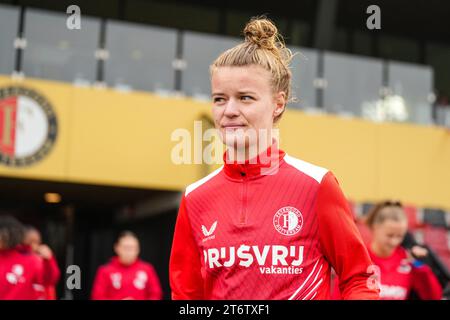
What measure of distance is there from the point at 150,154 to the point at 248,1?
3.93m

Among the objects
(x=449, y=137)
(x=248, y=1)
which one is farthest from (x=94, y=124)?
(x=449, y=137)

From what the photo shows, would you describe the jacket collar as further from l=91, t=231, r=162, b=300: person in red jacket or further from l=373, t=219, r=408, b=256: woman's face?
l=91, t=231, r=162, b=300: person in red jacket

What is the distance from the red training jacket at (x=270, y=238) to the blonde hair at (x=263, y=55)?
260 millimetres

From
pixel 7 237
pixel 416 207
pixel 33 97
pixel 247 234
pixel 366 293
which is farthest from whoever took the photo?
pixel 416 207

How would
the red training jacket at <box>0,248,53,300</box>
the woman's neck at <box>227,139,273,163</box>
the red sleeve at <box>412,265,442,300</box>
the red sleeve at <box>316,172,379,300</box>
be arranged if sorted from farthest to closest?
the red training jacket at <box>0,248,53,300</box>, the red sleeve at <box>412,265,442,300</box>, the woman's neck at <box>227,139,273,163</box>, the red sleeve at <box>316,172,379,300</box>

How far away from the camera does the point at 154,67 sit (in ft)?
43.9

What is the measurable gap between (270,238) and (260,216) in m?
0.10

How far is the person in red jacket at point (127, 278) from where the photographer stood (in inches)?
403

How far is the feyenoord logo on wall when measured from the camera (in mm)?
12406

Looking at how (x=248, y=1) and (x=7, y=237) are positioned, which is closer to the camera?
(x=7, y=237)

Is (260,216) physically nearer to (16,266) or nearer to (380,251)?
(380,251)

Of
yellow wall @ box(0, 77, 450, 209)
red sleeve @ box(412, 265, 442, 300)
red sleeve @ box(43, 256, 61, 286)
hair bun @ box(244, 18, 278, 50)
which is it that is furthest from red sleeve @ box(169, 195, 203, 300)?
yellow wall @ box(0, 77, 450, 209)

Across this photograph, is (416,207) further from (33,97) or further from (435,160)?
(33,97)

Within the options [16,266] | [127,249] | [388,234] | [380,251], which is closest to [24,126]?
[127,249]
